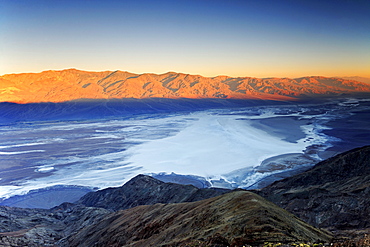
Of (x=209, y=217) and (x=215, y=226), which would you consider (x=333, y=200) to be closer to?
(x=209, y=217)

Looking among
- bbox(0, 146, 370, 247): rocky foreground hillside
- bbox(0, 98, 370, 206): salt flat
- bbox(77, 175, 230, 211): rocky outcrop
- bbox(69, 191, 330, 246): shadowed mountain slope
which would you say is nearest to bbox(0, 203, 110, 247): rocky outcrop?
bbox(0, 146, 370, 247): rocky foreground hillside

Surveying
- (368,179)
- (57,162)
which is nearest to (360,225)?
(368,179)

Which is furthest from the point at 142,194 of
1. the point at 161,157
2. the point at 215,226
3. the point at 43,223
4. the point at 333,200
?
the point at 215,226

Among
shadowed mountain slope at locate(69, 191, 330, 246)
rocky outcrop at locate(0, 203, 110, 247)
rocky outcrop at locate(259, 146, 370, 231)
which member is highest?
shadowed mountain slope at locate(69, 191, 330, 246)

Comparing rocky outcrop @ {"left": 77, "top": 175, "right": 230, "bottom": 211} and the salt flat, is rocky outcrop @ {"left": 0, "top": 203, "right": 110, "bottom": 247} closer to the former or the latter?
rocky outcrop @ {"left": 77, "top": 175, "right": 230, "bottom": 211}

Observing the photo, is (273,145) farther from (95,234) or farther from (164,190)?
(95,234)

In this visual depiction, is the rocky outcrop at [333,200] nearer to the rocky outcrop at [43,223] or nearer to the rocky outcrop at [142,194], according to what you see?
the rocky outcrop at [142,194]

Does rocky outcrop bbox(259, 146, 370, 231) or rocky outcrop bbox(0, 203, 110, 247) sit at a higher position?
rocky outcrop bbox(259, 146, 370, 231)
